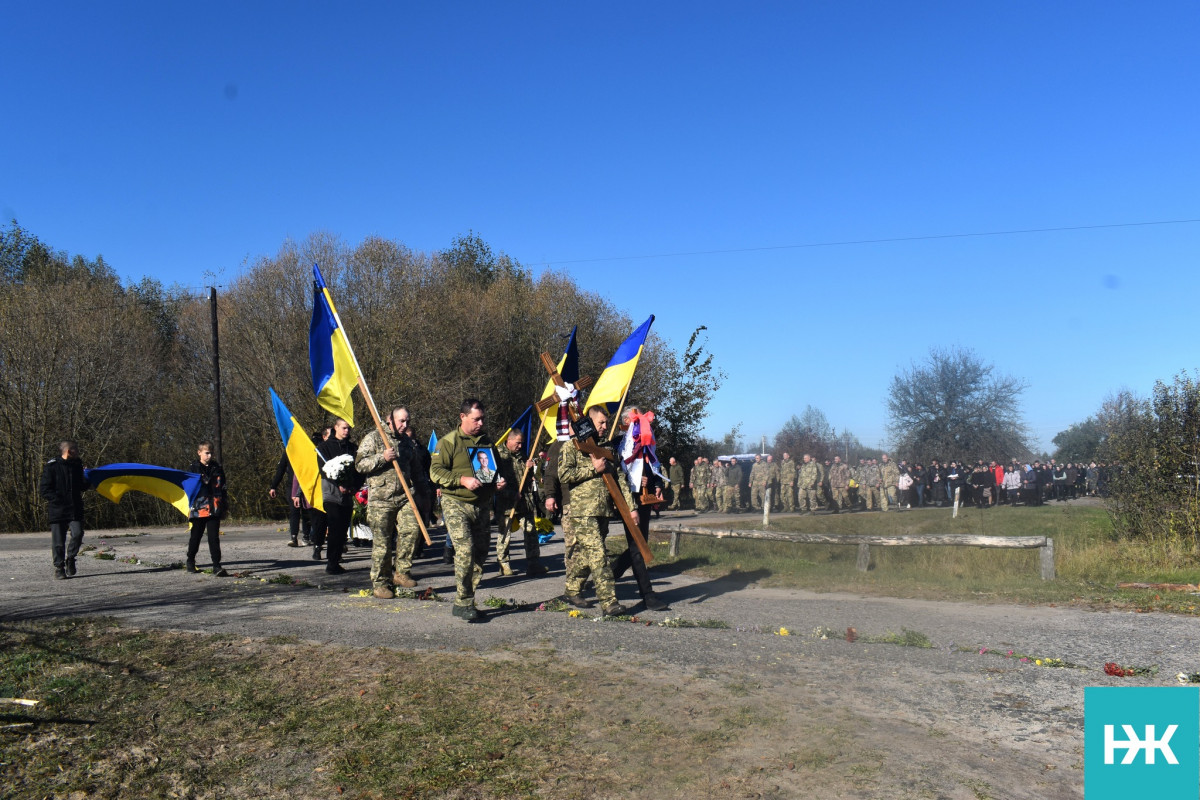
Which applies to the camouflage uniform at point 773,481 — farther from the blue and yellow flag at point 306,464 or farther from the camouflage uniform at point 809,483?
the blue and yellow flag at point 306,464

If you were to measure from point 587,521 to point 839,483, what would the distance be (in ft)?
79.0

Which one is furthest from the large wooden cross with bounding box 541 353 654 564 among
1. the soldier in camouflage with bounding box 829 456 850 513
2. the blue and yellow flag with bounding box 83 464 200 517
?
the soldier in camouflage with bounding box 829 456 850 513

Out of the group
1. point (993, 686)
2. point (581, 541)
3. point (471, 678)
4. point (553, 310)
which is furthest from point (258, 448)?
point (993, 686)

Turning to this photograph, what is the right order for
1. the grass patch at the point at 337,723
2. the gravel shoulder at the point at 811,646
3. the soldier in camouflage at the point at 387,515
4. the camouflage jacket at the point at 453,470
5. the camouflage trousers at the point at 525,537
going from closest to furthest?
the grass patch at the point at 337,723 → the gravel shoulder at the point at 811,646 → the camouflage jacket at the point at 453,470 → the soldier in camouflage at the point at 387,515 → the camouflage trousers at the point at 525,537

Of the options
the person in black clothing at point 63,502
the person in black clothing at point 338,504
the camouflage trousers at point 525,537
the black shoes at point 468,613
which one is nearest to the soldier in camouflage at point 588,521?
A: the black shoes at point 468,613

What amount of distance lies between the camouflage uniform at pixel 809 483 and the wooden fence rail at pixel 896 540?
54.3ft

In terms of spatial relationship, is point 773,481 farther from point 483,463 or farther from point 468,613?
point 468,613

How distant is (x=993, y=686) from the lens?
19.6 ft

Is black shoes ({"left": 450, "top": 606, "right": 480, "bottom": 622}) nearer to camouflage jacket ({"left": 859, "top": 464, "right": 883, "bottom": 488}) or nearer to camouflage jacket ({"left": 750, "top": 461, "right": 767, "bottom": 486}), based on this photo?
camouflage jacket ({"left": 750, "top": 461, "right": 767, "bottom": 486})

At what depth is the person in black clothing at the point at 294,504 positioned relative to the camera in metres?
14.1

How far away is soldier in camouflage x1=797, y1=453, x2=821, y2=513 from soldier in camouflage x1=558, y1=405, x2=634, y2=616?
2244 centimetres

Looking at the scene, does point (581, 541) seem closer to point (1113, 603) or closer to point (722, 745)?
point (722, 745)

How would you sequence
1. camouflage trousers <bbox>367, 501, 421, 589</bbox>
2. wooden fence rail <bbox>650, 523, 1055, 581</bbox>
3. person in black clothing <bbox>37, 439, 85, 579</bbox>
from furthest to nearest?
wooden fence rail <bbox>650, 523, 1055, 581</bbox>
person in black clothing <bbox>37, 439, 85, 579</bbox>
camouflage trousers <bbox>367, 501, 421, 589</bbox>

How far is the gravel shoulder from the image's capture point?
4568 mm
